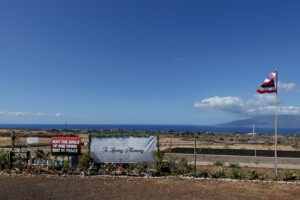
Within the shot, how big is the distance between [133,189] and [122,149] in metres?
3.37

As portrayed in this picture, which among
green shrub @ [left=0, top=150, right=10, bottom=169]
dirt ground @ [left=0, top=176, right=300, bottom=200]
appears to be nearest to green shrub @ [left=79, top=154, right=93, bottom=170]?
dirt ground @ [left=0, top=176, right=300, bottom=200]

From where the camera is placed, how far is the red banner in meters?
12.3

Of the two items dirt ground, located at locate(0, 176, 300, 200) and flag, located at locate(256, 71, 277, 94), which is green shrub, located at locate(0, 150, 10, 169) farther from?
flag, located at locate(256, 71, 277, 94)

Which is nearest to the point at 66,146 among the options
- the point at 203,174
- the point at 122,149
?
the point at 122,149

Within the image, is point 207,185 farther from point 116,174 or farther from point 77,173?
point 77,173

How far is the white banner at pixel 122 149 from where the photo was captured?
1203 cm

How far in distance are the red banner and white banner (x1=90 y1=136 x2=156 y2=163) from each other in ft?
2.85

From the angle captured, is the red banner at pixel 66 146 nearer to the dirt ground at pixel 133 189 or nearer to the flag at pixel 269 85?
the dirt ground at pixel 133 189

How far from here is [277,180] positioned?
10570 mm

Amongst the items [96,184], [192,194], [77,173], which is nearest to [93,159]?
[77,173]

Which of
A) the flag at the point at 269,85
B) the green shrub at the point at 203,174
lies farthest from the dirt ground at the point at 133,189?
the flag at the point at 269,85

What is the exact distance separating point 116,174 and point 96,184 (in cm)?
169

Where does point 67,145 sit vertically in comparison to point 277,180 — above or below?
above

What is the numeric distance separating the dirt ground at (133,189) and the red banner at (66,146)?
190 cm
